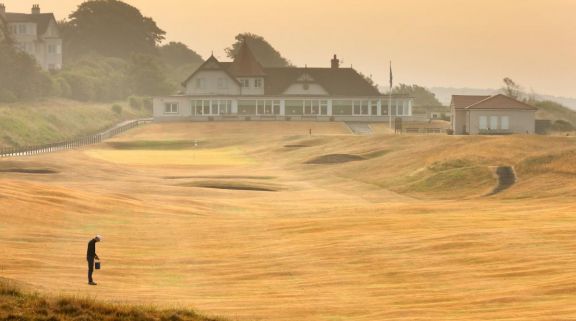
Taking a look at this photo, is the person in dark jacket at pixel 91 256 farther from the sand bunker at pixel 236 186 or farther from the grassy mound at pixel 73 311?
the sand bunker at pixel 236 186

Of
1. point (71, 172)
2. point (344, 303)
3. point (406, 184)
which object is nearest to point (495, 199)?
point (406, 184)

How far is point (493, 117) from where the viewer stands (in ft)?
498

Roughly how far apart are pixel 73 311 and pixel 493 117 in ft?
400

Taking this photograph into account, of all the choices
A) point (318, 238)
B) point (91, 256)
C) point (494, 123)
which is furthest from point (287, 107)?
point (91, 256)

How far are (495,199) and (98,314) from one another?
50.8 m

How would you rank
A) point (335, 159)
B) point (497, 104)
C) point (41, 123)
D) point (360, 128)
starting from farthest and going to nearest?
point (360, 128) → point (41, 123) → point (497, 104) → point (335, 159)

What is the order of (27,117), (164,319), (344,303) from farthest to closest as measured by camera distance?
1. (27,117)
2. (344,303)
3. (164,319)

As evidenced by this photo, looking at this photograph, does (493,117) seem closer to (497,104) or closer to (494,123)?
(494,123)

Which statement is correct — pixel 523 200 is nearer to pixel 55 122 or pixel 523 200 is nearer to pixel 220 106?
pixel 55 122

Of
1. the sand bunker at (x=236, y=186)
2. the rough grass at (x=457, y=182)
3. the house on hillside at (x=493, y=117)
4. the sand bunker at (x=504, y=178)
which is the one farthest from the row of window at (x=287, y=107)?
the sand bunker at (x=504, y=178)

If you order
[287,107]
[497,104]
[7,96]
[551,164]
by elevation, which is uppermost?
[7,96]

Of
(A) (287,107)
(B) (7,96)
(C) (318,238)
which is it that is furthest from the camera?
(A) (287,107)

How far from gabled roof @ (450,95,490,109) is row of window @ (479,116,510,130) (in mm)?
3091

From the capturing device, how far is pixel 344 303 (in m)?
38.4
